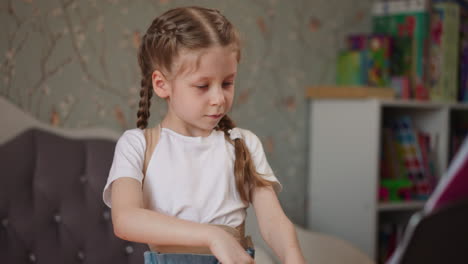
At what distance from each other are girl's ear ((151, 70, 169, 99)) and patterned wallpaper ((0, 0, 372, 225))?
1.27ft

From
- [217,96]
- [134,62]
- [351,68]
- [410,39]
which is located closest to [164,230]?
[217,96]

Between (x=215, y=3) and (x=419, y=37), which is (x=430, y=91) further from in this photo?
(x=215, y=3)

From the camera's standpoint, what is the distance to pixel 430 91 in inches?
89.9

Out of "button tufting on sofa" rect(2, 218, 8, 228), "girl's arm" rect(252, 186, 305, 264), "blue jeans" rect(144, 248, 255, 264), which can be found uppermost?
"girl's arm" rect(252, 186, 305, 264)

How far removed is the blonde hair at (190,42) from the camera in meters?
0.86

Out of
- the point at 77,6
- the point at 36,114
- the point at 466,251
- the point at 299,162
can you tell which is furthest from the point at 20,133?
the point at 466,251

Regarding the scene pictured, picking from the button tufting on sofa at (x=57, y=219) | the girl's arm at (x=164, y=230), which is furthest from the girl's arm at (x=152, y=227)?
A: the button tufting on sofa at (x=57, y=219)

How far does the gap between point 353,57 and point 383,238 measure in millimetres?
783

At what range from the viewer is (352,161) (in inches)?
82.9

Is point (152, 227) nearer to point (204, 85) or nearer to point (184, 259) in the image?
point (184, 259)

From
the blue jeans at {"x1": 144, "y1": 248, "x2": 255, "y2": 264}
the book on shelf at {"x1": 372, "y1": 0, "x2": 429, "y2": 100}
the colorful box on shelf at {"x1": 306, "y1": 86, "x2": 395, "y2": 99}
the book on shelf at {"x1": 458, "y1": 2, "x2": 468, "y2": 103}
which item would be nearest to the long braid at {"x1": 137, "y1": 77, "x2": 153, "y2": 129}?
the blue jeans at {"x1": 144, "y1": 248, "x2": 255, "y2": 264}

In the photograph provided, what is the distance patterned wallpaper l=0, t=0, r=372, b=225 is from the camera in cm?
147

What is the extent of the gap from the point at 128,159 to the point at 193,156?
117 mm

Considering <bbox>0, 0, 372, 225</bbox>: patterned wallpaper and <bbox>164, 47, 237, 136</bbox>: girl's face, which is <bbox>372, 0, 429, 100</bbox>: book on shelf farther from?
<bbox>164, 47, 237, 136</bbox>: girl's face
